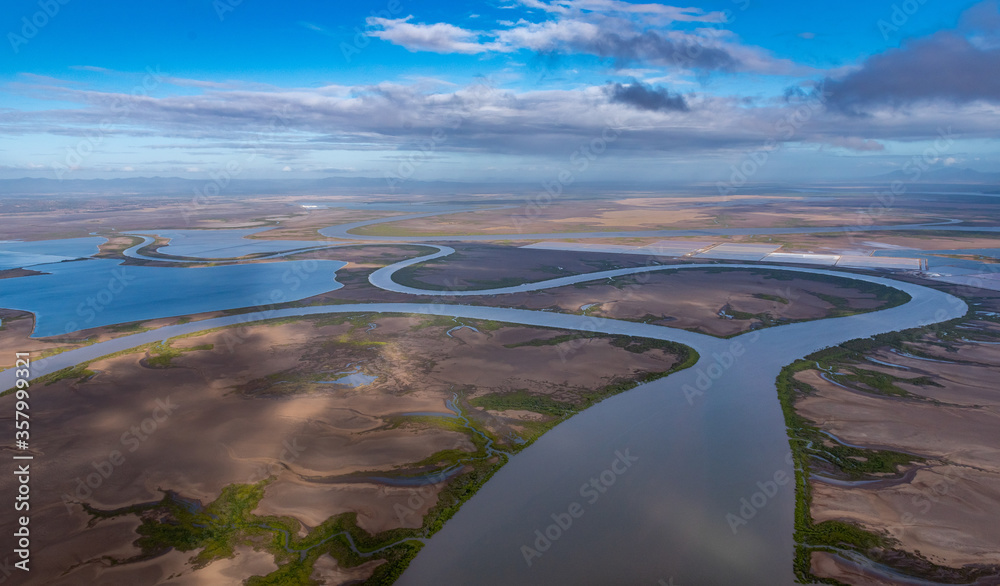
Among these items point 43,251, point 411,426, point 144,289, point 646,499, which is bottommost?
point 646,499

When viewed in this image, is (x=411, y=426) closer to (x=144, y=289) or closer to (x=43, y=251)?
(x=144, y=289)

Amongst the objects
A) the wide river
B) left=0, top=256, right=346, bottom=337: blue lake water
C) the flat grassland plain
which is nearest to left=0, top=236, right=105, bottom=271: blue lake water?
left=0, top=256, right=346, bottom=337: blue lake water

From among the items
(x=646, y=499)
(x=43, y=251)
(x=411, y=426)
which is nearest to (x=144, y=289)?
(x=43, y=251)

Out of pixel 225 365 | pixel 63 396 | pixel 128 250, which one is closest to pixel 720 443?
pixel 225 365

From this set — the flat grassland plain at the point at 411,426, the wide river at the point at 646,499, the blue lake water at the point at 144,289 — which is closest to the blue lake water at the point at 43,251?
the blue lake water at the point at 144,289

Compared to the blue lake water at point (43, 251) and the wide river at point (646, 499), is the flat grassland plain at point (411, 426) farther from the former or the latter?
the blue lake water at point (43, 251)

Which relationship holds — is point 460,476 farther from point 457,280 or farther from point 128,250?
point 128,250

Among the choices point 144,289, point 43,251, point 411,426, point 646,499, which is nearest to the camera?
point 646,499
